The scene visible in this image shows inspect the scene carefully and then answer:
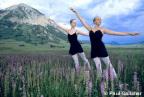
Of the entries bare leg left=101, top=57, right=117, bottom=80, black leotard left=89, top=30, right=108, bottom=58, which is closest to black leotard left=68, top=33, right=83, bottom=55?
black leotard left=89, top=30, right=108, bottom=58

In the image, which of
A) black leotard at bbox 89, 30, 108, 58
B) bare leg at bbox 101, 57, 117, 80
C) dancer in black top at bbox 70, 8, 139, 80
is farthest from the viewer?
black leotard at bbox 89, 30, 108, 58

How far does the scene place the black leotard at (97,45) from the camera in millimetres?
11570

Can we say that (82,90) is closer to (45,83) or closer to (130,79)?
(45,83)

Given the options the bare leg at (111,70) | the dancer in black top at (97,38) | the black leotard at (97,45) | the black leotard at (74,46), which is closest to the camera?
the bare leg at (111,70)

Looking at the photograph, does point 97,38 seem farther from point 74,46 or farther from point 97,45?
point 74,46

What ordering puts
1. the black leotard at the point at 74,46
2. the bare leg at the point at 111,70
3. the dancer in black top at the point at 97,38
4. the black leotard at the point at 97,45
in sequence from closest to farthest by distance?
the bare leg at the point at 111,70
the dancer in black top at the point at 97,38
the black leotard at the point at 97,45
the black leotard at the point at 74,46

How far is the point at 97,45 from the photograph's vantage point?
11.9 metres

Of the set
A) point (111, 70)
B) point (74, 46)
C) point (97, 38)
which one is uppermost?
point (97, 38)

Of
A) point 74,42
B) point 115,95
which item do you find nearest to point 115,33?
point 115,95

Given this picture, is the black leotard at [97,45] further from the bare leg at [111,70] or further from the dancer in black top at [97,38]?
the bare leg at [111,70]

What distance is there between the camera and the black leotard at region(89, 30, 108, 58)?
1157 cm

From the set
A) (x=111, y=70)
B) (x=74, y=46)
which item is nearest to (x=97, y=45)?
(x=111, y=70)

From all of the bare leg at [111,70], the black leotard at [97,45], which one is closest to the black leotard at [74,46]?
the black leotard at [97,45]

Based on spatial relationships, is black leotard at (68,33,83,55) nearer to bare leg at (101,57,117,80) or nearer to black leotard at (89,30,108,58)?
black leotard at (89,30,108,58)
